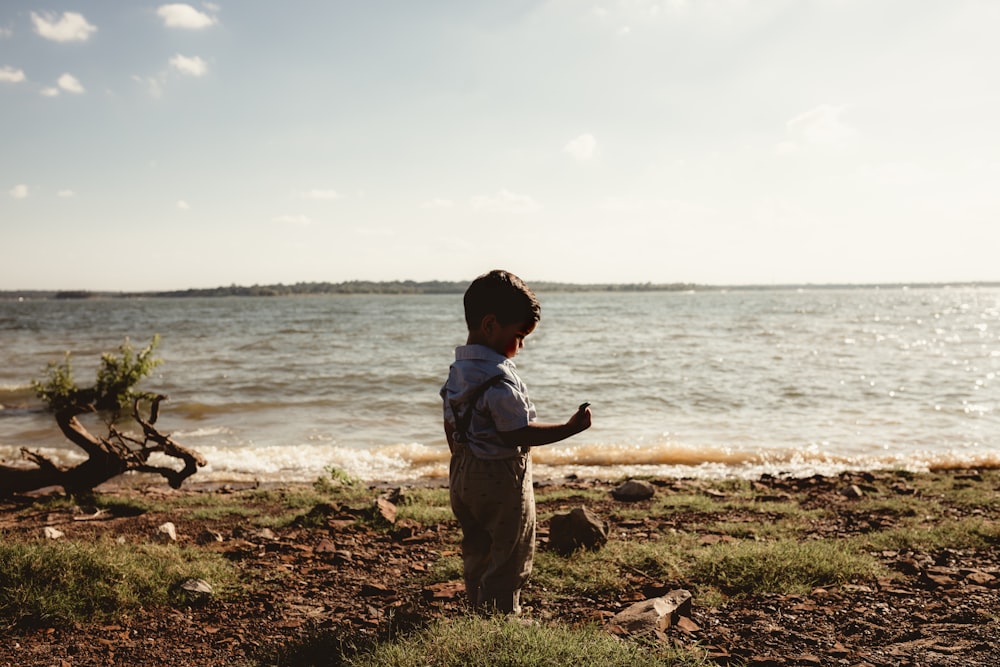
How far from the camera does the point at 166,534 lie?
5984mm

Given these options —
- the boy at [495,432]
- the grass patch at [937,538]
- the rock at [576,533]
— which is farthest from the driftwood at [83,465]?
the grass patch at [937,538]

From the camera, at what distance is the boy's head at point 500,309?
10.8 feet

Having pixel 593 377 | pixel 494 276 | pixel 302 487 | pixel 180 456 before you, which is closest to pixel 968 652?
pixel 494 276

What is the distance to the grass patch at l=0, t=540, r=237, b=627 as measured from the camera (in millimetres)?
4023

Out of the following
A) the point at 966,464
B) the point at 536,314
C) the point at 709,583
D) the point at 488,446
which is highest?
the point at 536,314

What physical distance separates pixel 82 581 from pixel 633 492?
19.1 ft

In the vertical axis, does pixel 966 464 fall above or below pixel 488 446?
below

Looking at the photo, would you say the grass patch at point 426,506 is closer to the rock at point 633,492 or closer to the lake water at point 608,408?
the rock at point 633,492

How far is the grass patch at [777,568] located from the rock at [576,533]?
2.73ft

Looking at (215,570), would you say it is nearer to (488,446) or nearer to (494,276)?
(488,446)

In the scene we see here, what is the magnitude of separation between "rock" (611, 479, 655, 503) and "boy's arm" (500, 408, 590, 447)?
17.0ft

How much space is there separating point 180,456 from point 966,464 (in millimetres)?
12389

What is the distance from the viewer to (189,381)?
67.4 ft

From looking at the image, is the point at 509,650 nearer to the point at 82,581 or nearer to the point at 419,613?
the point at 419,613
